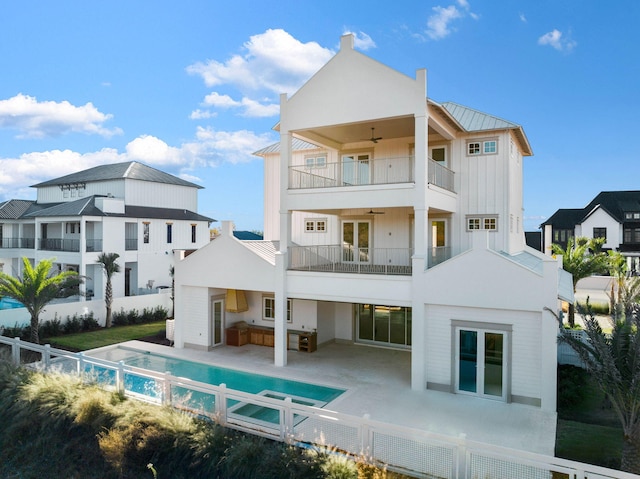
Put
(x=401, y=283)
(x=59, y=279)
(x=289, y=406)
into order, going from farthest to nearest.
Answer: (x=59, y=279) < (x=401, y=283) < (x=289, y=406)

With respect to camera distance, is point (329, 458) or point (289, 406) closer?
point (329, 458)

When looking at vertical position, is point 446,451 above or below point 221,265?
below

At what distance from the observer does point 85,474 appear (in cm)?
1059

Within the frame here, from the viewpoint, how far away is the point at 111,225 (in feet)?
101

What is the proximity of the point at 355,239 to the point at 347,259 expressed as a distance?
3.18ft

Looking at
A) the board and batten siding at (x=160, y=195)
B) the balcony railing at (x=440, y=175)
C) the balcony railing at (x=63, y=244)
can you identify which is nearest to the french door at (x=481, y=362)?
the balcony railing at (x=440, y=175)

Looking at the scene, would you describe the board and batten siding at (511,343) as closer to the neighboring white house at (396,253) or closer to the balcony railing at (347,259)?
the neighboring white house at (396,253)

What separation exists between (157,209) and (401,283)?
26847 mm

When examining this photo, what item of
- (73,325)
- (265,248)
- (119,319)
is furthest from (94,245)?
Result: (265,248)

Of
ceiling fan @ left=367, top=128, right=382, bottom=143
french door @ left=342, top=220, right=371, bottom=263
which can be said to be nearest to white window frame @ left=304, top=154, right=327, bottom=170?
ceiling fan @ left=367, top=128, right=382, bottom=143

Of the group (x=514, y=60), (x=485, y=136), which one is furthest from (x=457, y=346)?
(x=514, y=60)

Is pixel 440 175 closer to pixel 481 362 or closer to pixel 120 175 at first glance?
pixel 481 362

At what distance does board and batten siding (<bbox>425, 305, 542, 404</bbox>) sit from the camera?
12.6 metres

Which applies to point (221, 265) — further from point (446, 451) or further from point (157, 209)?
point (157, 209)
